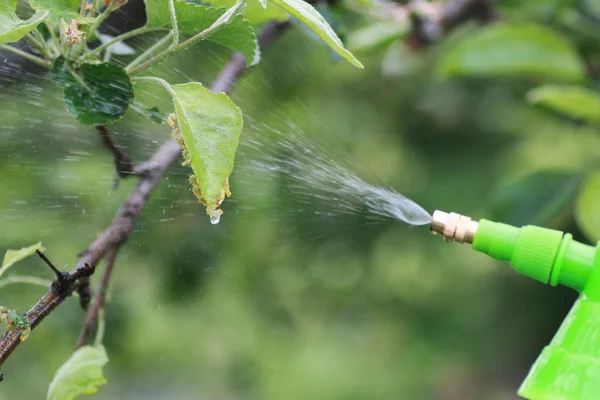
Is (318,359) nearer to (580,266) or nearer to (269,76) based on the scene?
(269,76)

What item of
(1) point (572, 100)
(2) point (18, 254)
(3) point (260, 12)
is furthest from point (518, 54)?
(2) point (18, 254)

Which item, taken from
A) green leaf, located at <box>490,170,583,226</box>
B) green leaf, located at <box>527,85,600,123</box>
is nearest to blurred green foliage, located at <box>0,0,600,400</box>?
green leaf, located at <box>490,170,583,226</box>

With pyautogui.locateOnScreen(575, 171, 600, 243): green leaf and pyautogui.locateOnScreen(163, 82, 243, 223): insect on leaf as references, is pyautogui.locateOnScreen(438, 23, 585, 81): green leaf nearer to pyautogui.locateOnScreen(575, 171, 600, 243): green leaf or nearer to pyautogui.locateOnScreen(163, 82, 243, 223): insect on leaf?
pyautogui.locateOnScreen(575, 171, 600, 243): green leaf

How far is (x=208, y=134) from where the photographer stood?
18.1 inches

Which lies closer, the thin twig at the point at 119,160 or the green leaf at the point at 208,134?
the green leaf at the point at 208,134

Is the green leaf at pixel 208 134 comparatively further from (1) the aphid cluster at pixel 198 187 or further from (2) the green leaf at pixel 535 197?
(2) the green leaf at pixel 535 197

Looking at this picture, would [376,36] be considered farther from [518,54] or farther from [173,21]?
[173,21]

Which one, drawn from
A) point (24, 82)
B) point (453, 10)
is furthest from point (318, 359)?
point (24, 82)

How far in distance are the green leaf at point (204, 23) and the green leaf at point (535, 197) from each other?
73cm

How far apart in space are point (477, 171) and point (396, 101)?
334 mm

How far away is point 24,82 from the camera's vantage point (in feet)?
3.44

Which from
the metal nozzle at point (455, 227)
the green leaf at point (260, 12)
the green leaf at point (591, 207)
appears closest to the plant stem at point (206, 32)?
the green leaf at point (260, 12)

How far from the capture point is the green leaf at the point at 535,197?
1198 millimetres

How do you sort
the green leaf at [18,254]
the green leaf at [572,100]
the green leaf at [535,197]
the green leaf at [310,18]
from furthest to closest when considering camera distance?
1. the green leaf at [535,197]
2. the green leaf at [572,100]
3. the green leaf at [18,254]
4. the green leaf at [310,18]
